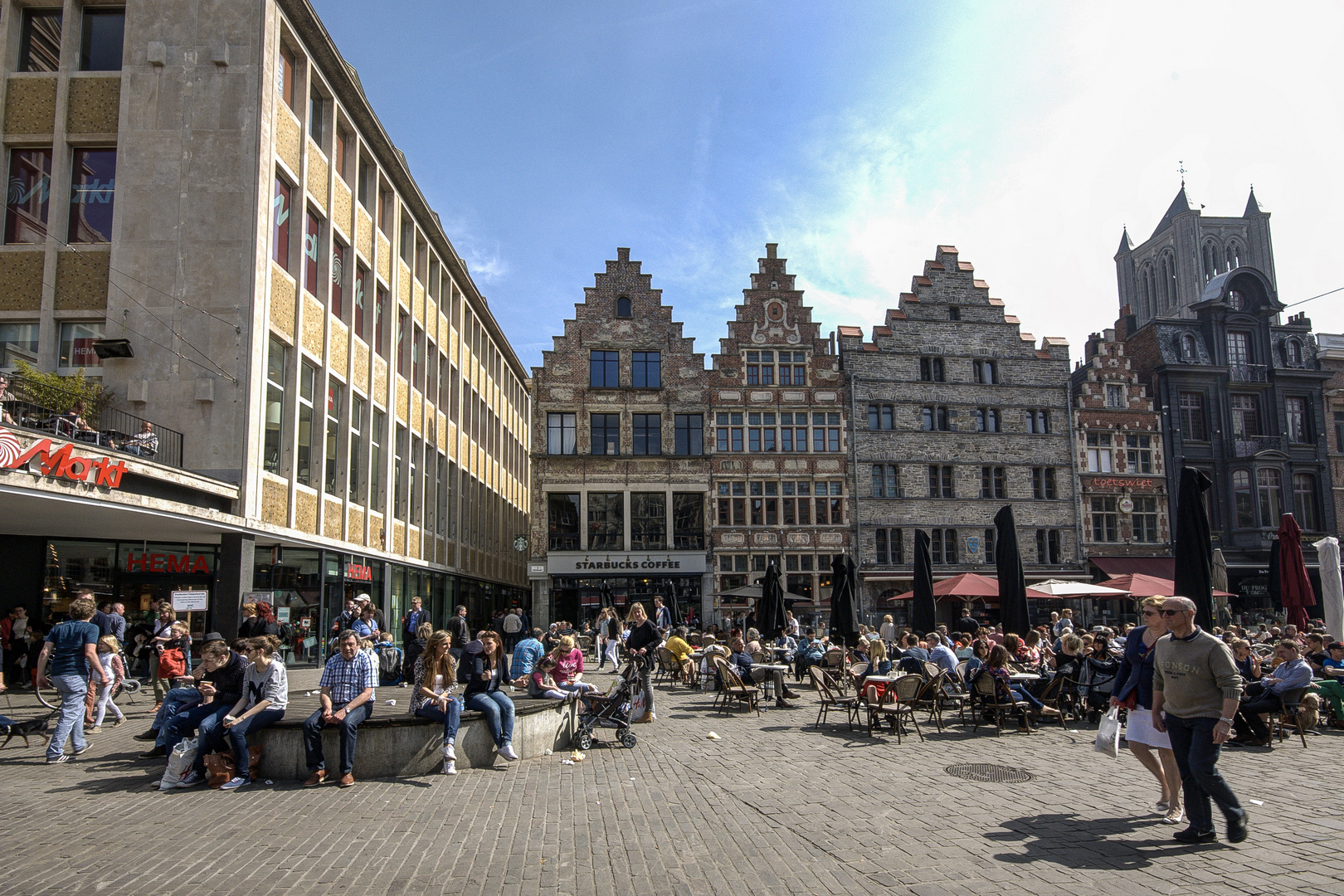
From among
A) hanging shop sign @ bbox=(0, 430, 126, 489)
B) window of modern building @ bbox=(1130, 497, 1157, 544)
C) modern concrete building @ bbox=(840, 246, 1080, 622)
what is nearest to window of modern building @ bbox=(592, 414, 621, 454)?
modern concrete building @ bbox=(840, 246, 1080, 622)

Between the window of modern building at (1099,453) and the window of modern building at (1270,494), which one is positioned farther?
the window of modern building at (1270,494)

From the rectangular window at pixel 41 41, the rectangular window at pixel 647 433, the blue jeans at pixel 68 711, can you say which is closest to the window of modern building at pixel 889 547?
the rectangular window at pixel 647 433

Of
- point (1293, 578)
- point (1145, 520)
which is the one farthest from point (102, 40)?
point (1145, 520)

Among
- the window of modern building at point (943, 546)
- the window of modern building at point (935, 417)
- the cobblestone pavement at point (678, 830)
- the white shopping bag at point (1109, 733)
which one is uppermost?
the window of modern building at point (935, 417)

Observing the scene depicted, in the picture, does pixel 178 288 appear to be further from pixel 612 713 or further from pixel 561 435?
pixel 561 435

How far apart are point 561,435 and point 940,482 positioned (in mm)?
15764

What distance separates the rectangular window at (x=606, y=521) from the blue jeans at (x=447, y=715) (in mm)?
27047

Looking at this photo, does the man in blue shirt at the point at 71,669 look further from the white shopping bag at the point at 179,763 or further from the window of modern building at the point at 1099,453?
the window of modern building at the point at 1099,453

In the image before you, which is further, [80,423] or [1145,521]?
[1145,521]

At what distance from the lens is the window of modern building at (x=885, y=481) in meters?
38.2

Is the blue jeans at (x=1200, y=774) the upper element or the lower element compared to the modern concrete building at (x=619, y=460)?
lower

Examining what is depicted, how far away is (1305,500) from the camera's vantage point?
41750 mm

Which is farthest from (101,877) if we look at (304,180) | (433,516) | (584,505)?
(584,505)

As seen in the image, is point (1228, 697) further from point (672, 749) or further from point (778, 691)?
point (778, 691)
